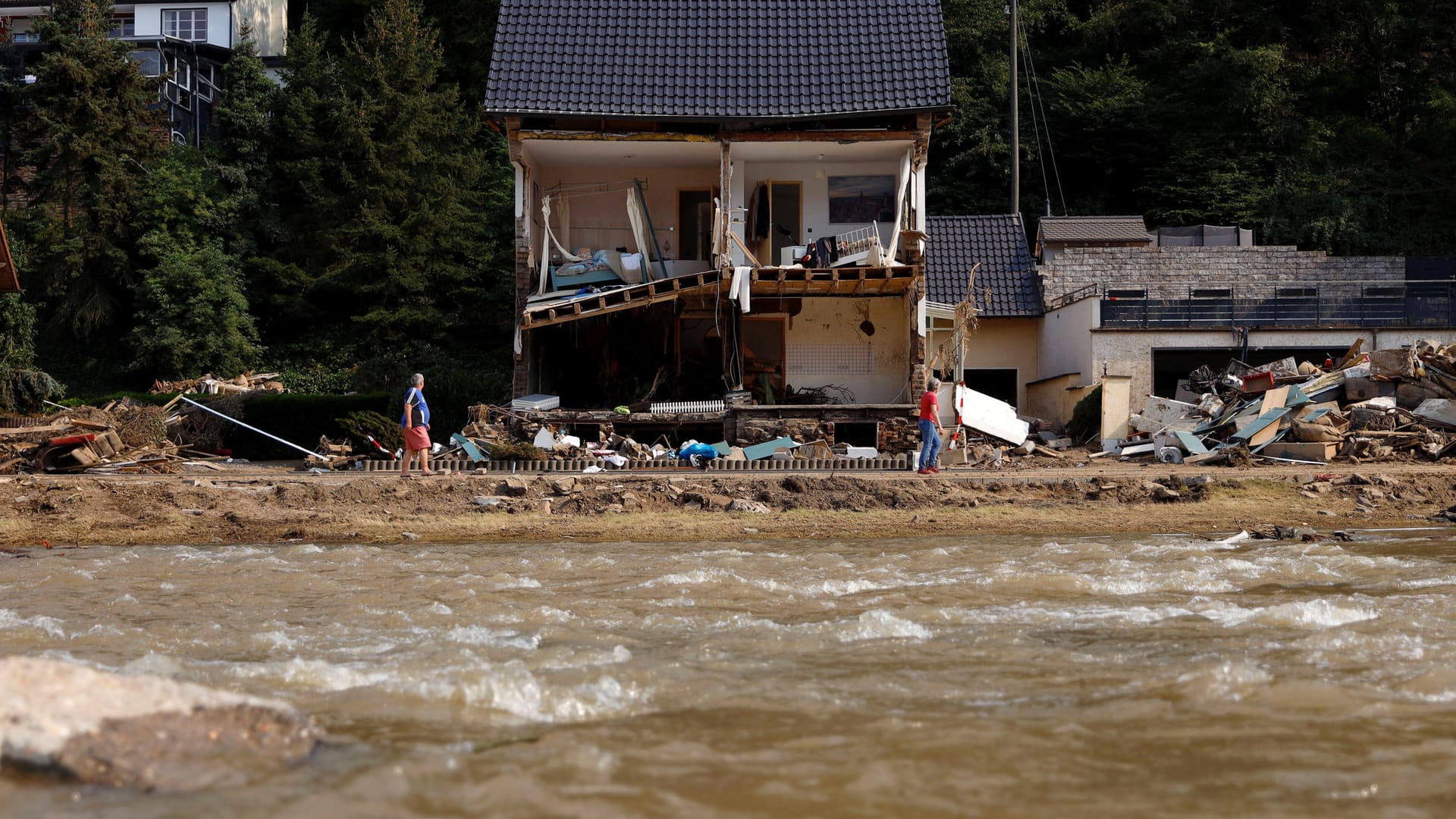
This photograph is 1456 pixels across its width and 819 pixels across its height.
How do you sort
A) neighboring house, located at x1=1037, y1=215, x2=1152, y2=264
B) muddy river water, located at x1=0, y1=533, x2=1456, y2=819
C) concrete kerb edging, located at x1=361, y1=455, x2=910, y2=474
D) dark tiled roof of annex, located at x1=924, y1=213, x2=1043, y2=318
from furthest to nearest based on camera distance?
neighboring house, located at x1=1037, y1=215, x2=1152, y2=264 < dark tiled roof of annex, located at x1=924, y1=213, x2=1043, y2=318 < concrete kerb edging, located at x1=361, y1=455, x2=910, y2=474 < muddy river water, located at x1=0, y1=533, x2=1456, y2=819

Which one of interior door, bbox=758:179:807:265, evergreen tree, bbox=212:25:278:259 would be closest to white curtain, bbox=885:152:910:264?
interior door, bbox=758:179:807:265

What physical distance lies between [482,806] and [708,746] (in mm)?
1113

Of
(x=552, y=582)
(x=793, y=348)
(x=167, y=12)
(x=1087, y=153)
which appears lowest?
(x=552, y=582)

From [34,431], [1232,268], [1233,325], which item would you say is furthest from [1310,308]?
[34,431]

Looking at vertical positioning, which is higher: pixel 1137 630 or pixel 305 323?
pixel 305 323

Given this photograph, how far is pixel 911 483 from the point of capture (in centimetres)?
1438

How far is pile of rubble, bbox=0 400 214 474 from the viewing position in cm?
1711

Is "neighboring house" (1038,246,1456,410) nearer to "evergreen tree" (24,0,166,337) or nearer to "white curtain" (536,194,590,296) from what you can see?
"white curtain" (536,194,590,296)

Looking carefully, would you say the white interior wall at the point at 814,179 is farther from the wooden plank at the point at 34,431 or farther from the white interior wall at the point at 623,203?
the wooden plank at the point at 34,431

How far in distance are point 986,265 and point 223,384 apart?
60.2 ft

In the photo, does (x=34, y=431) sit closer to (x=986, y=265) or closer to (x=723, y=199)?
(x=723, y=199)

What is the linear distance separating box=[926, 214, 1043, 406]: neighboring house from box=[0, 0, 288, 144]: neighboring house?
79.2ft

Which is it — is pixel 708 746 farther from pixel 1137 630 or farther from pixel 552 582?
pixel 552 582

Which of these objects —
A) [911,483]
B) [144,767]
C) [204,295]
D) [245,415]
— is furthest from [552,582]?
[204,295]
